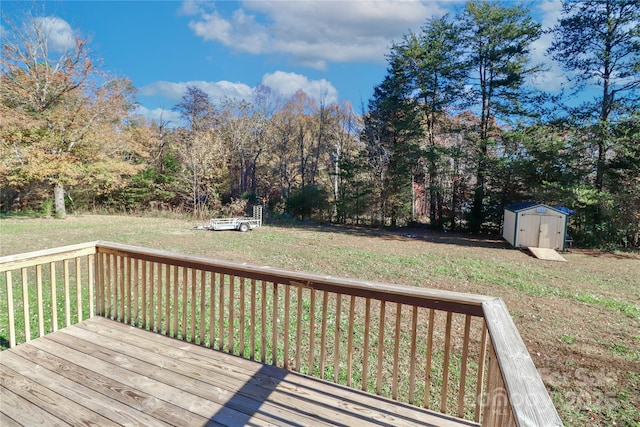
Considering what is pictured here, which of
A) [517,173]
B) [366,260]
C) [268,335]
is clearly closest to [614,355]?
[268,335]

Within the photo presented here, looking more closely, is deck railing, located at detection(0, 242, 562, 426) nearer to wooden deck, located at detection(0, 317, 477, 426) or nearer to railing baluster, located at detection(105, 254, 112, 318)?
railing baluster, located at detection(105, 254, 112, 318)

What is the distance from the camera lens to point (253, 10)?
25.8 ft

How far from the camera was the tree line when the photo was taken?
11.3 meters

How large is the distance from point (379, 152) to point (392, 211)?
304 cm

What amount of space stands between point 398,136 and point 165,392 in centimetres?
1614

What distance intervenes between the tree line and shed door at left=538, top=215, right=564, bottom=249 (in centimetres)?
112

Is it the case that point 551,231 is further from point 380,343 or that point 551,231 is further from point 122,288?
point 122,288

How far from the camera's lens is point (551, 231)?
35.2ft

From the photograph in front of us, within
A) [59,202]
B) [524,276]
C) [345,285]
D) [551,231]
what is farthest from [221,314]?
[59,202]

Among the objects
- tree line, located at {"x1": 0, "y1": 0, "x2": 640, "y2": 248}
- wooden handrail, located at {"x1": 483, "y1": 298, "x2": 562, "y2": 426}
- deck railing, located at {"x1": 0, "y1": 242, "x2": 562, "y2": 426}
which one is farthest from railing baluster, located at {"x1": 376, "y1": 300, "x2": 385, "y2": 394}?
tree line, located at {"x1": 0, "y1": 0, "x2": 640, "y2": 248}

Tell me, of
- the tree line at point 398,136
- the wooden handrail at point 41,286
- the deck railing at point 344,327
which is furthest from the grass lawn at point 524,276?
the wooden handrail at point 41,286

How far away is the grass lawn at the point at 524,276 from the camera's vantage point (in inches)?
116

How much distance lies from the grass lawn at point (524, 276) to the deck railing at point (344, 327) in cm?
77

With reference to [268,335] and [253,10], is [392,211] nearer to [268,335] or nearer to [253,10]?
[253,10]
